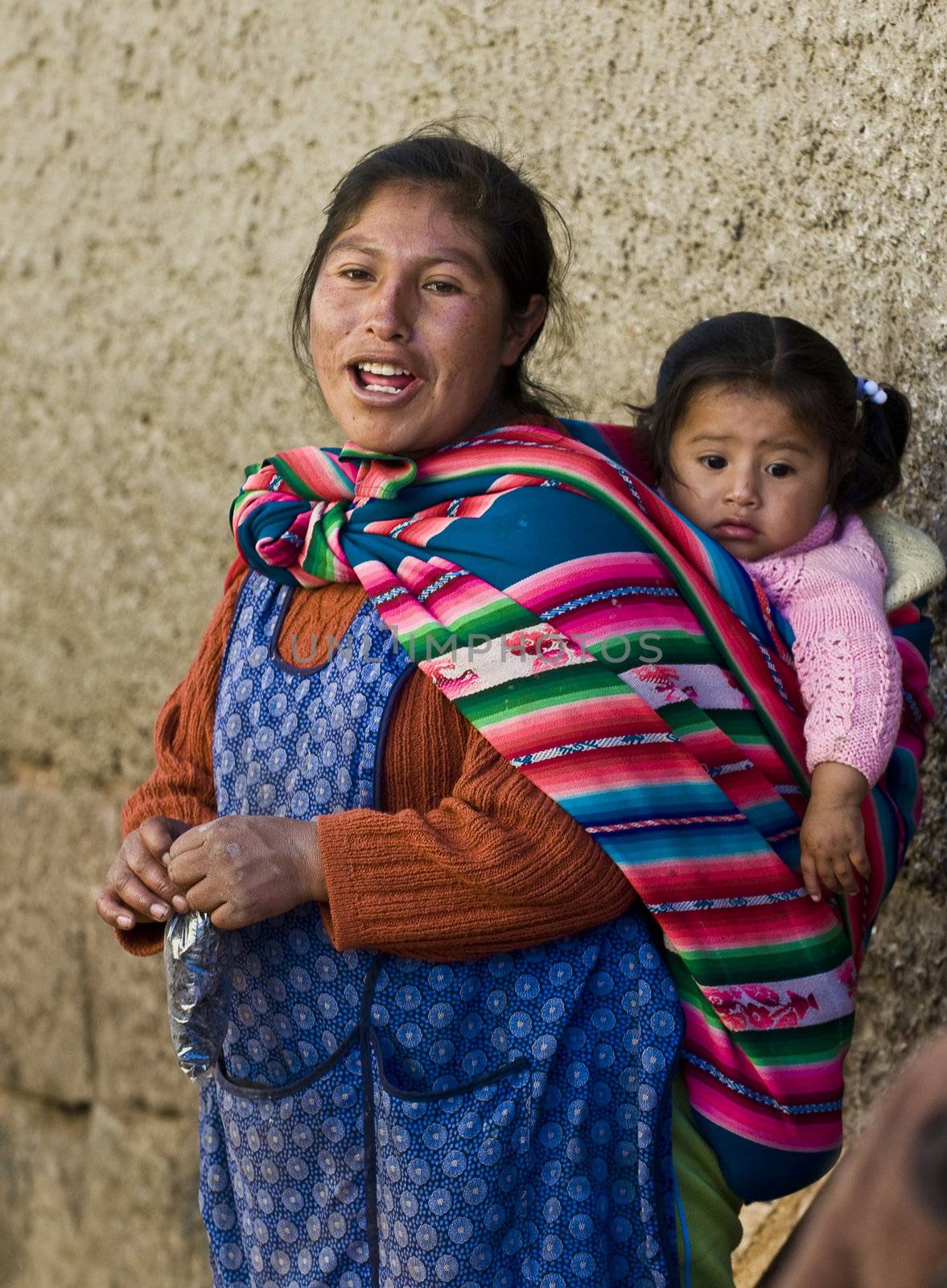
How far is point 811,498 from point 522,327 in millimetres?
408

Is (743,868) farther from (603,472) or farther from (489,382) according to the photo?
(489,382)

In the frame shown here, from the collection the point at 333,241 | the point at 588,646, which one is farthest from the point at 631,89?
the point at 588,646

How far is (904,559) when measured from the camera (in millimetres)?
1777

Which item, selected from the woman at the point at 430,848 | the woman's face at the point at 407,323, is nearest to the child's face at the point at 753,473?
the woman at the point at 430,848

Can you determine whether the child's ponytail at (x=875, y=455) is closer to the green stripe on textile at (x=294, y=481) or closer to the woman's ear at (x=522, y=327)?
the woman's ear at (x=522, y=327)

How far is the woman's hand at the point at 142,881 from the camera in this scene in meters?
1.67

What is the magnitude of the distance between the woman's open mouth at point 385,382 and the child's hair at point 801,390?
12.9 inches

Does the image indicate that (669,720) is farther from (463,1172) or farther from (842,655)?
(463,1172)

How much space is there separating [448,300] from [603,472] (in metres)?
0.28

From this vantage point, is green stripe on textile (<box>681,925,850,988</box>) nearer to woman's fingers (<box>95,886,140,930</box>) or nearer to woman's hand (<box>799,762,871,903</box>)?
woman's hand (<box>799,762,871,903</box>)

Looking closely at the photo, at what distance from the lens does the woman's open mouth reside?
172 cm

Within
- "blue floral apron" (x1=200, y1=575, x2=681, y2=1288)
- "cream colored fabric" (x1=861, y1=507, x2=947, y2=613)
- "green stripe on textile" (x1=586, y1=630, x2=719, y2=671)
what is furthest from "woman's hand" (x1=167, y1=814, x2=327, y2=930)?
"cream colored fabric" (x1=861, y1=507, x2=947, y2=613)

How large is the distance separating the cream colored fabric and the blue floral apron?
1.59 ft

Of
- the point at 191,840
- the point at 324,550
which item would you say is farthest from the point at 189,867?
the point at 324,550
